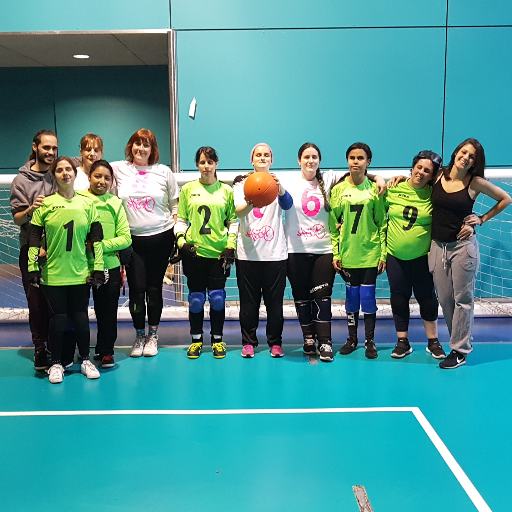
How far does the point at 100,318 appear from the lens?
12.0 feet

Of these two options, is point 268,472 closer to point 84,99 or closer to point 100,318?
point 100,318

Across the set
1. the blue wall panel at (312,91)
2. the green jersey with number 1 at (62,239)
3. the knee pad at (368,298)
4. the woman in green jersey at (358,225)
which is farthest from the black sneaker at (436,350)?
the green jersey with number 1 at (62,239)

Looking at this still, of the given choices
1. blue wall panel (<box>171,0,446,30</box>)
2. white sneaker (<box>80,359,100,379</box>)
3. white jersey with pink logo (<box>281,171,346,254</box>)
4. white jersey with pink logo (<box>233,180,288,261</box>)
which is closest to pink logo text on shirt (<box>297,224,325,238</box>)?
white jersey with pink logo (<box>281,171,346,254</box>)

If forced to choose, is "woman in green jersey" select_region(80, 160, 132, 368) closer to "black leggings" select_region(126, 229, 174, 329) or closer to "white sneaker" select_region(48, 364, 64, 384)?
"black leggings" select_region(126, 229, 174, 329)

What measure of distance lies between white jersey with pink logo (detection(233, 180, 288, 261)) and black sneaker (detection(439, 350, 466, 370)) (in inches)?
53.8

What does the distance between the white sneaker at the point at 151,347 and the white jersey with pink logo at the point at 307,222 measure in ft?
4.29

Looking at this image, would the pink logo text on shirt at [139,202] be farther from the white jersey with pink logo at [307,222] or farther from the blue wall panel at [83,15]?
the blue wall panel at [83,15]

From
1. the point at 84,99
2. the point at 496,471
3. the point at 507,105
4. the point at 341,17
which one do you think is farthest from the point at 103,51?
the point at 496,471

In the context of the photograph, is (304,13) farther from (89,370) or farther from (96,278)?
Result: (89,370)

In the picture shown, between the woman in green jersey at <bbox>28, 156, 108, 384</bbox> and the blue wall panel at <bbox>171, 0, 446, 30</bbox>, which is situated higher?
the blue wall panel at <bbox>171, 0, 446, 30</bbox>

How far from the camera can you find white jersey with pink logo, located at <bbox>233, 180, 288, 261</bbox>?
12.2ft

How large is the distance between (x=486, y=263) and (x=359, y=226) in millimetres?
2495

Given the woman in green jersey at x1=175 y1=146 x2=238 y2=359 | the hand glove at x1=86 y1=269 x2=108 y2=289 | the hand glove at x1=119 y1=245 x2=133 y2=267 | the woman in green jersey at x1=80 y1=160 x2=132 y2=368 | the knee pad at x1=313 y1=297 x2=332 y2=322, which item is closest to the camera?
the hand glove at x1=86 y1=269 x2=108 y2=289

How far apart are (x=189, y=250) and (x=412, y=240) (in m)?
1.61
